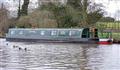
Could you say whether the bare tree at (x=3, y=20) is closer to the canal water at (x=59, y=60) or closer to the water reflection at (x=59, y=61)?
the canal water at (x=59, y=60)

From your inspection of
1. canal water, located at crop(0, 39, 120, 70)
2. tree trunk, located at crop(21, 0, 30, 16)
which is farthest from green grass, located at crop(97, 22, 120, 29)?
canal water, located at crop(0, 39, 120, 70)

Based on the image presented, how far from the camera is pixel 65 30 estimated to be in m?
55.1

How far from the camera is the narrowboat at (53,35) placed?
53.7 m

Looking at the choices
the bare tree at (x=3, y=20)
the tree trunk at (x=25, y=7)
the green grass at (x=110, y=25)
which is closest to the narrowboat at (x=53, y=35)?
the green grass at (x=110, y=25)

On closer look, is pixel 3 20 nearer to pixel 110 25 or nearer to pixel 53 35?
pixel 110 25

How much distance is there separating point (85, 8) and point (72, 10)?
1.94 m

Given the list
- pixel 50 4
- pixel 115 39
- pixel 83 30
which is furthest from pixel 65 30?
pixel 50 4

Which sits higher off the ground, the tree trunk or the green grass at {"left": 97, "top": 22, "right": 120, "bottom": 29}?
the tree trunk

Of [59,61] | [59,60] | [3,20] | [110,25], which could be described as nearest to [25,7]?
[3,20]

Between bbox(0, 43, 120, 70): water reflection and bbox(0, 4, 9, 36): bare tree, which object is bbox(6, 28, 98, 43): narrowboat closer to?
bbox(0, 4, 9, 36): bare tree

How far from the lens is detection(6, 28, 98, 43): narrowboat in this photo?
176 feet

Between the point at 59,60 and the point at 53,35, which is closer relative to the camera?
the point at 59,60

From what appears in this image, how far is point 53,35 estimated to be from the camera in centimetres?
5631

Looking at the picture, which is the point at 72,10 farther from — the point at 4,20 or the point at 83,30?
the point at 4,20
